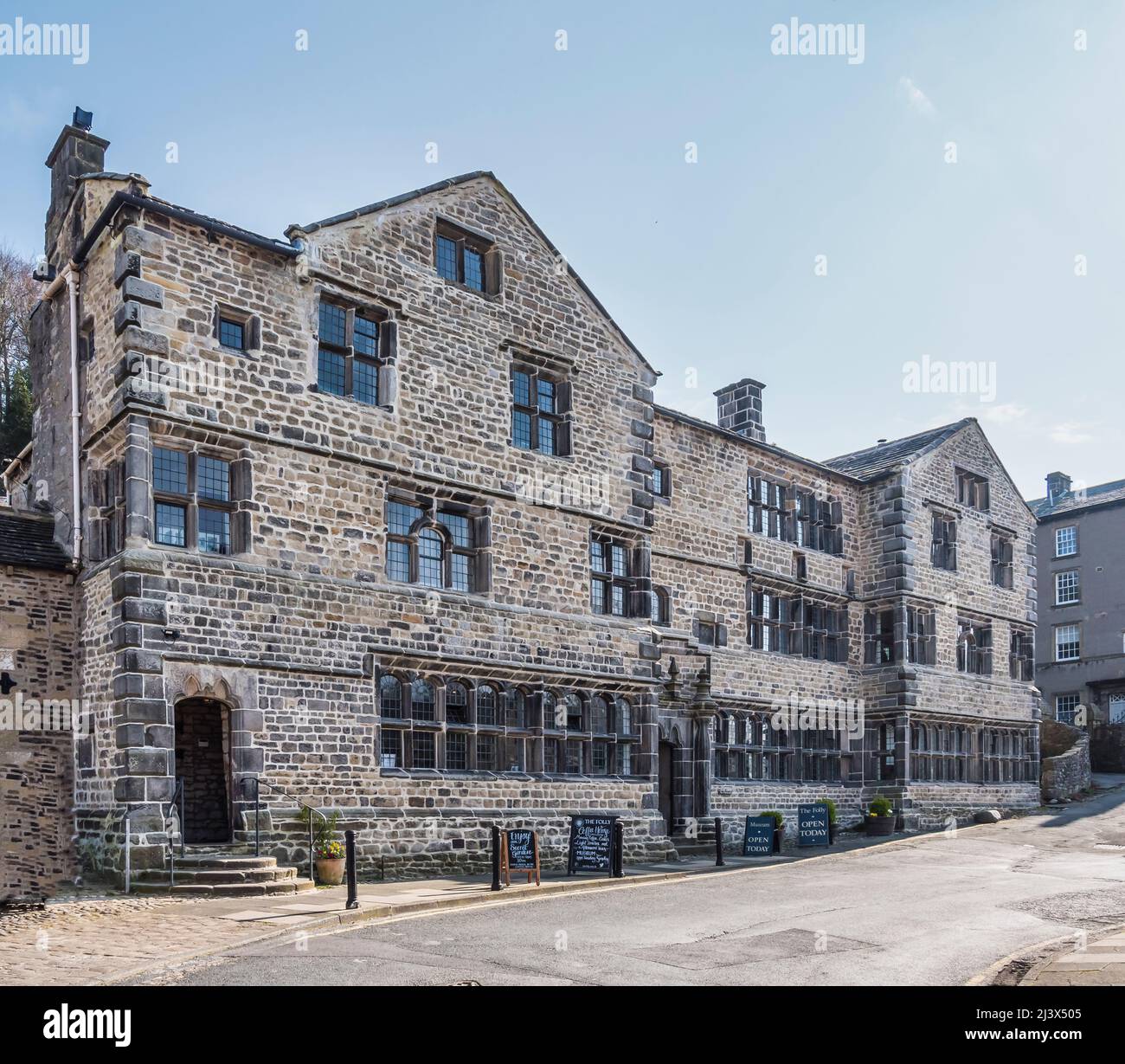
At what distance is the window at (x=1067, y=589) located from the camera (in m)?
49.3

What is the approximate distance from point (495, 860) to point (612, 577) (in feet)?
26.9

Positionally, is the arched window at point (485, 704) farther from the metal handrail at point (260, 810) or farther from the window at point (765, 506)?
the window at point (765, 506)

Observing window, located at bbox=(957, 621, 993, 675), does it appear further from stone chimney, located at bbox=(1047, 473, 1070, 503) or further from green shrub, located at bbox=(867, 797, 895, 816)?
stone chimney, located at bbox=(1047, 473, 1070, 503)

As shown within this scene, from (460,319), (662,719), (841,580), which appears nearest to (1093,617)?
(841,580)

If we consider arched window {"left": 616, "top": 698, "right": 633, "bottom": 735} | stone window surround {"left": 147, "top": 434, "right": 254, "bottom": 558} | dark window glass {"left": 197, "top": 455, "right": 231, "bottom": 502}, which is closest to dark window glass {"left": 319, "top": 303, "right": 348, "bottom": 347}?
stone window surround {"left": 147, "top": 434, "right": 254, "bottom": 558}

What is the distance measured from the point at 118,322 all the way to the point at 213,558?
3745 millimetres

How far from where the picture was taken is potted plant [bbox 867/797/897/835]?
102ft

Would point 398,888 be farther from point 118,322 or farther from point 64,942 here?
point 118,322

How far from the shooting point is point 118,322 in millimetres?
17641

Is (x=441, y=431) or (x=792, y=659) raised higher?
(x=441, y=431)

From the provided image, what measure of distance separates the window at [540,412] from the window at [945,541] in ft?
52.0

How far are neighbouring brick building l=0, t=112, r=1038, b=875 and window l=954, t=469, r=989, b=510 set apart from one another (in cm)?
997

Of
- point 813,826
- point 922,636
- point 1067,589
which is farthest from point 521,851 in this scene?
point 1067,589

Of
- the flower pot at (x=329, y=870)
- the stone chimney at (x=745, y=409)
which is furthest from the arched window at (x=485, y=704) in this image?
the stone chimney at (x=745, y=409)
